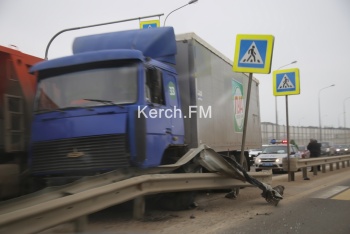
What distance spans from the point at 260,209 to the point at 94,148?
11.3 ft

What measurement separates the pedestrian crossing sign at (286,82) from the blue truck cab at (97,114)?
6.85m

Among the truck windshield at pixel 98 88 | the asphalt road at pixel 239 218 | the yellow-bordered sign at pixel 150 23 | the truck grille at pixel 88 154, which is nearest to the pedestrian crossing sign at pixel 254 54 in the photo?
the asphalt road at pixel 239 218

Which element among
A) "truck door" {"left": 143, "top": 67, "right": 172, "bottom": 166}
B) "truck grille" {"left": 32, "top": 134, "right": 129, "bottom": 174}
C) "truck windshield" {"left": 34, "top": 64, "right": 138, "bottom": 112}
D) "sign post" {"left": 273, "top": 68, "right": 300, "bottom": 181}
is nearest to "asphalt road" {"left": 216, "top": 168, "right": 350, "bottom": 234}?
"truck door" {"left": 143, "top": 67, "right": 172, "bottom": 166}

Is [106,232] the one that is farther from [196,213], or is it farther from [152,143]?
[196,213]

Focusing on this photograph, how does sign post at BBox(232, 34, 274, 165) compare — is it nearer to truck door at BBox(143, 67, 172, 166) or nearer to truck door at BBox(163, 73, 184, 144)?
truck door at BBox(163, 73, 184, 144)

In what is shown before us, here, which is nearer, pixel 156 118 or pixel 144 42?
pixel 156 118

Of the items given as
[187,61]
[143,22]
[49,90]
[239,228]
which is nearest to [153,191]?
[239,228]

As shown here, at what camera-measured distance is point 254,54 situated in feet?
28.3

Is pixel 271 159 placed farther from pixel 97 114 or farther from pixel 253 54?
pixel 97 114

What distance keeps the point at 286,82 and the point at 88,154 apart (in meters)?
8.34

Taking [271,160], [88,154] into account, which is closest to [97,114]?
[88,154]

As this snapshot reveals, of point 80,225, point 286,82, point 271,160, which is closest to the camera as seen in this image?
point 80,225

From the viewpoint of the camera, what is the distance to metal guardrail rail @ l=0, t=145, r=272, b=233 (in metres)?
3.61

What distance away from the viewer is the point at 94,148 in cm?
575
